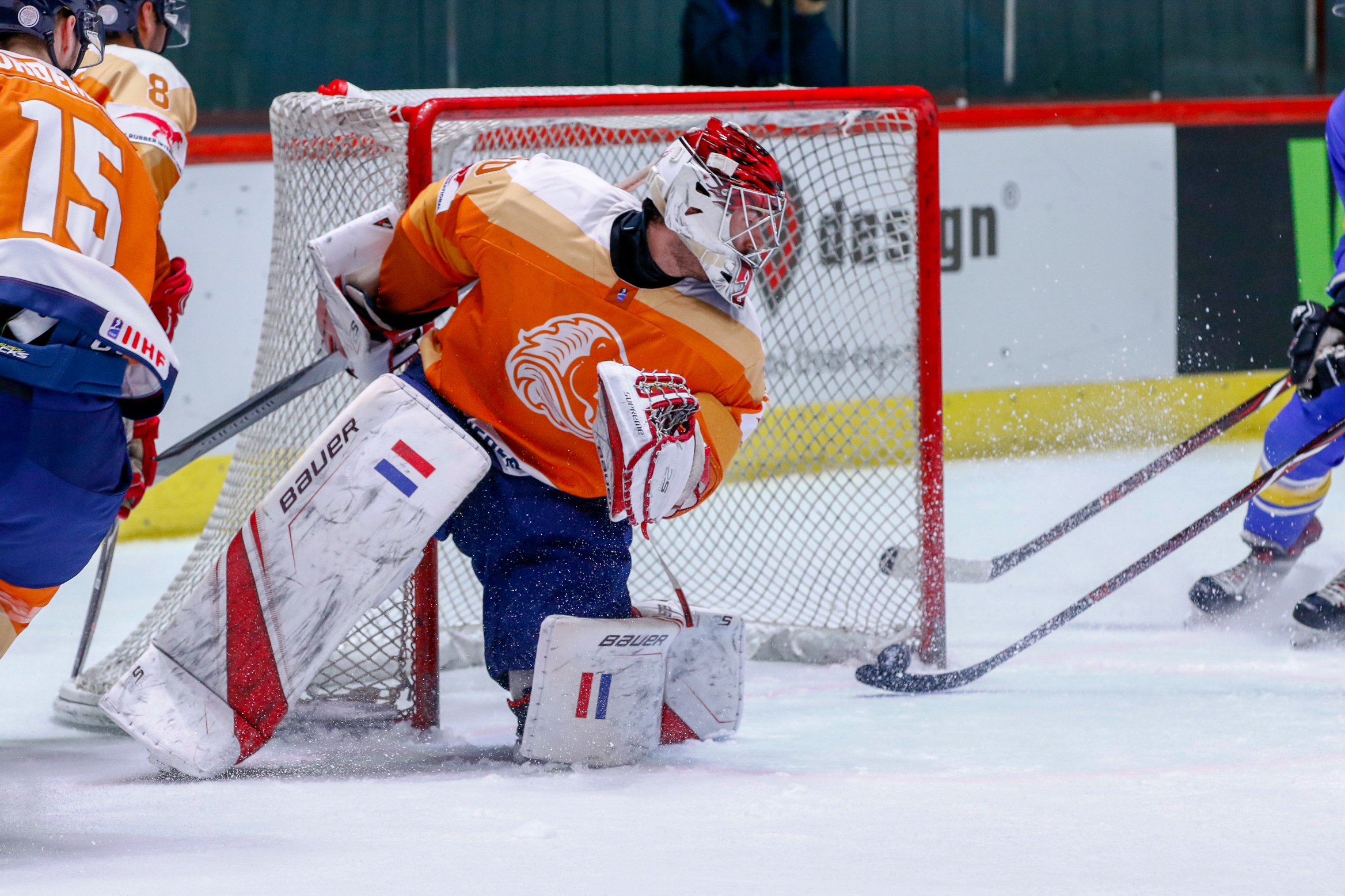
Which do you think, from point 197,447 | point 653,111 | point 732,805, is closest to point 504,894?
point 732,805

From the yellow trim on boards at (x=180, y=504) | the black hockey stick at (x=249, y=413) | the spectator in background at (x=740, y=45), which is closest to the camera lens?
the black hockey stick at (x=249, y=413)

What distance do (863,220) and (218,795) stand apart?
5.86 feet

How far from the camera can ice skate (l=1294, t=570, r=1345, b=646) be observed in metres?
3.11

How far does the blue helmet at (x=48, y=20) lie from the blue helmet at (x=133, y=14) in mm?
634

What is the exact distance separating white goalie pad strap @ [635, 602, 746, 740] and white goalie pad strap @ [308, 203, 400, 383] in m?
0.57

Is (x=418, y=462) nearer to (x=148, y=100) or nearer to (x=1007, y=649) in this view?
(x=148, y=100)

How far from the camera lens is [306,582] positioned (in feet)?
7.39

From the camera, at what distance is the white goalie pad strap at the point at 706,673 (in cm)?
244

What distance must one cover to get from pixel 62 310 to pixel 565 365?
2.18 feet

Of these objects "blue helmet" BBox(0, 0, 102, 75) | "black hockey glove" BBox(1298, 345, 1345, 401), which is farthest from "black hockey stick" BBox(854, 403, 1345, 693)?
"blue helmet" BBox(0, 0, 102, 75)

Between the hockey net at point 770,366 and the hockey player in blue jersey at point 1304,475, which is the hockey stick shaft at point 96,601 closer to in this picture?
the hockey net at point 770,366

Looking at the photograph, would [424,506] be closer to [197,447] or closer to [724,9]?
[197,447]

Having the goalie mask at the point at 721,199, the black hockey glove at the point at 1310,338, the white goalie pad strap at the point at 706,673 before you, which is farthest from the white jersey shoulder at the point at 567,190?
the black hockey glove at the point at 1310,338

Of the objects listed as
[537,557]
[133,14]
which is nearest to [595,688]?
[537,557]
